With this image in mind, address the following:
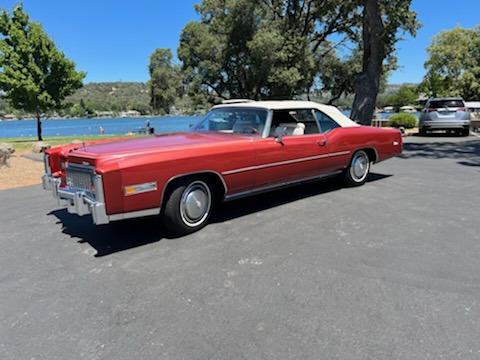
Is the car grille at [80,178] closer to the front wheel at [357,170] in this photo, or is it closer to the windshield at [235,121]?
the windshield at [235,121]

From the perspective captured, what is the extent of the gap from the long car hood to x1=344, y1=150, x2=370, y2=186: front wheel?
2.43m

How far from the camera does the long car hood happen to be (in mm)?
3855

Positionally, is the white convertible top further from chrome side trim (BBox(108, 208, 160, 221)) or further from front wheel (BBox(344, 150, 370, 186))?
chrome side trim (BBox(108, 208, 160, 221))

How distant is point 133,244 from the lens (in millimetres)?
4160

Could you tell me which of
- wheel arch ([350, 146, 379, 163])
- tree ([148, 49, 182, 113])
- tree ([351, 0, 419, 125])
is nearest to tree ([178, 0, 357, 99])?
tree ([148, 49, 182, 113])

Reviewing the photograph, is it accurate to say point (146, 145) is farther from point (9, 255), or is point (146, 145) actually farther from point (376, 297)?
point (376, 297)

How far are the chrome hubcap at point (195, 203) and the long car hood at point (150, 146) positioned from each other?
0.49 meters

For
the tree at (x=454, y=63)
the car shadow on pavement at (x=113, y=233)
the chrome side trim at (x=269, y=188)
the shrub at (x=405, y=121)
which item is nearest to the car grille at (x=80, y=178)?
the car shadow on pavement at (x=113, y=233)

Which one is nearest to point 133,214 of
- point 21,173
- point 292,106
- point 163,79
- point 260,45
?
point 292,106

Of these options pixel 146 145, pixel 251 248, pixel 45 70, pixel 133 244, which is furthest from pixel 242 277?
Result: pixel 45 70

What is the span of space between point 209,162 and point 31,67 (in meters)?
19.4

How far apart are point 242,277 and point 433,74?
43.3m

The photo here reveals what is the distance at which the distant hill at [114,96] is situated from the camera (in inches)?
4563

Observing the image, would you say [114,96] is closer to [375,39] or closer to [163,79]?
[163,79]
